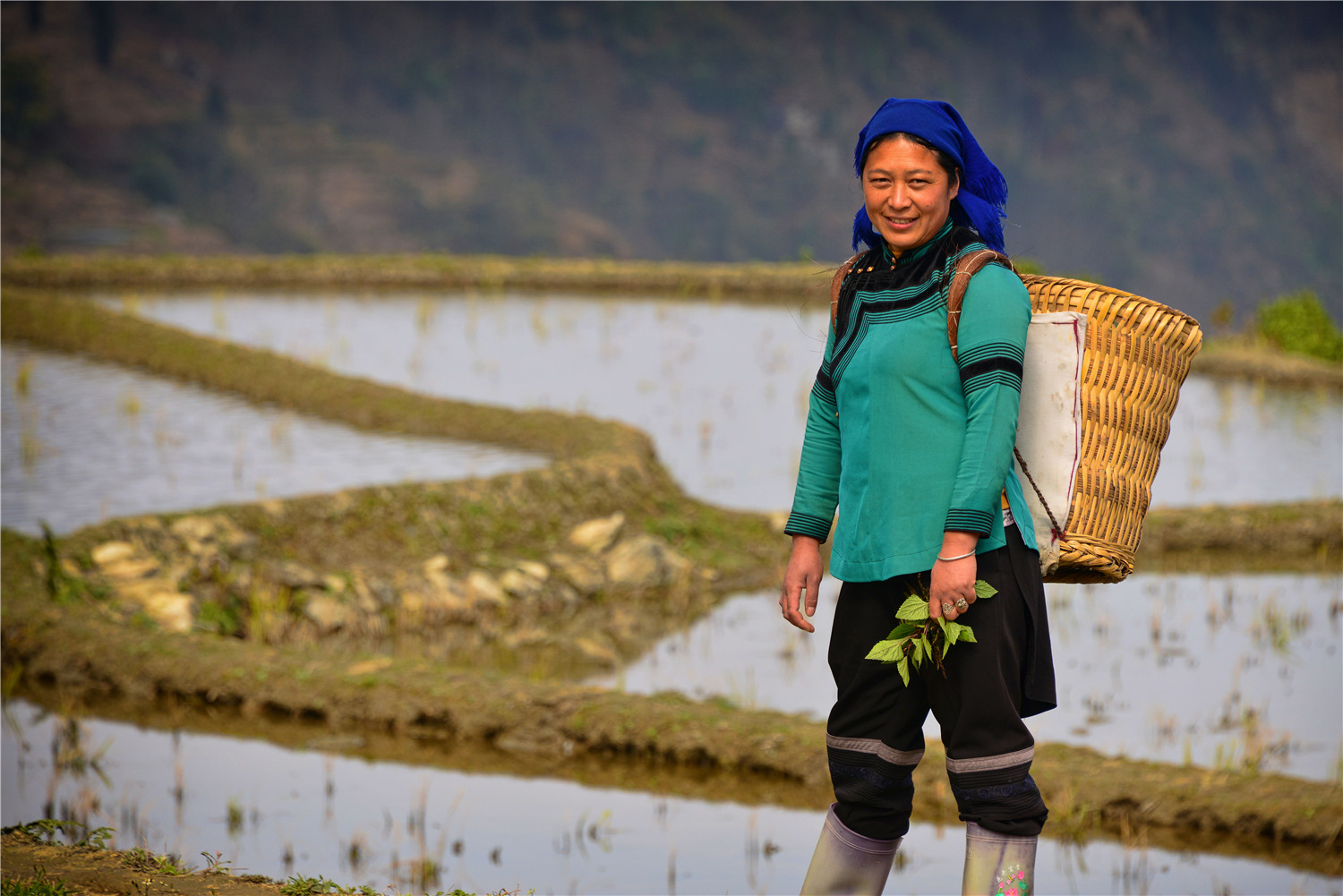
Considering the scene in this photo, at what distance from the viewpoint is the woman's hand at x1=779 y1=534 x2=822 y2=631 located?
2.26 metres

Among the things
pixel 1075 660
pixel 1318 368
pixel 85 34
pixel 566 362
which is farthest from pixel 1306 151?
pixel 1075 660

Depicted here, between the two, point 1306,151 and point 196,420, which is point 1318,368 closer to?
point 196,420

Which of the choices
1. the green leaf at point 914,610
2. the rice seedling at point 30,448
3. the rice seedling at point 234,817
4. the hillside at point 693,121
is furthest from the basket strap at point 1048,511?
the hillside at point 693,121

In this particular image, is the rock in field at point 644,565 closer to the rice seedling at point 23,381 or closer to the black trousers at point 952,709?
the black trousers at point 952,709

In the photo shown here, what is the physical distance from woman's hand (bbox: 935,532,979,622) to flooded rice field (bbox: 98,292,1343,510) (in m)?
4.84

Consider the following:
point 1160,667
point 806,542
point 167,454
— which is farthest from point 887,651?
point 167,454

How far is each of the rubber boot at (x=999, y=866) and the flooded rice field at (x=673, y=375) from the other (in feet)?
16.0

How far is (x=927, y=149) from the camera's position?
2.06 metres

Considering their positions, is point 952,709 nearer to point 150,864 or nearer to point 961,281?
point 961,281

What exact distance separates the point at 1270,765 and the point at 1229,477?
4.27 m

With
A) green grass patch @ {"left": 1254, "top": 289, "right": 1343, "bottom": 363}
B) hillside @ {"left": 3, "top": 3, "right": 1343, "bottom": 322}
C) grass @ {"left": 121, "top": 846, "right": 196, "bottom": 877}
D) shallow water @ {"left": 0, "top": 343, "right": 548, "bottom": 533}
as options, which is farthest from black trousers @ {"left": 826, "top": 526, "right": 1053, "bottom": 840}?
hillside @ {"left": 3, "top": 3, "right": 1343, "bottom": 322}

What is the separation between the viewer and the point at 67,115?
148 ft

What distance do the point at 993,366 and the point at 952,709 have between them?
0.52 metres

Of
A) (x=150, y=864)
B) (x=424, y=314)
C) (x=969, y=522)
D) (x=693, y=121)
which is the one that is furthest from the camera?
(x=693, y=121)
